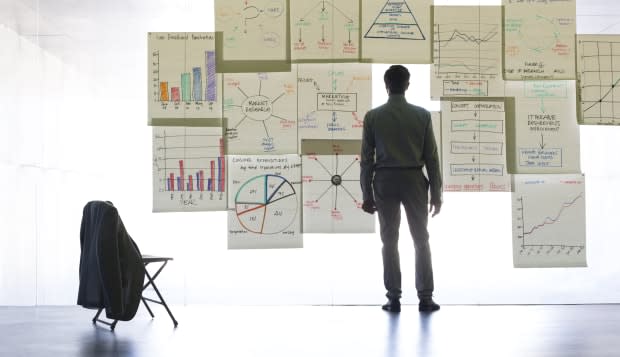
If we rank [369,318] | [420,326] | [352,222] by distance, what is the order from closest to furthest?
1. [420,326]
2. [369,318]
3. [352,222]

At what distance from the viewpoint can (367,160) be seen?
5.16 m

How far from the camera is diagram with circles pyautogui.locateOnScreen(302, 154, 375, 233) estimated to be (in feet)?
18.5

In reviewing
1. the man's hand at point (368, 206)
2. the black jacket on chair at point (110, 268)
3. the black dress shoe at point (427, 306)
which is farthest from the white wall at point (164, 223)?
the black jacket on chair at point (110, 268)

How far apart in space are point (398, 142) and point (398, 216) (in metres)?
0.46

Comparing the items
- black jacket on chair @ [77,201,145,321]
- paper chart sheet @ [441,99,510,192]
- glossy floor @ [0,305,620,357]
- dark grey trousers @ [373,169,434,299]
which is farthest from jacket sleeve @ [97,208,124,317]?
paper chart sheet @ [441,99,510,192]

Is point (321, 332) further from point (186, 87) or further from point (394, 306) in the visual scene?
point (186, 87)

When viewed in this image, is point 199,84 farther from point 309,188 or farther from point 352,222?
point 352,222

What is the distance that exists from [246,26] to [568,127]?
2.34m

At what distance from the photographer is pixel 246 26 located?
5.71m

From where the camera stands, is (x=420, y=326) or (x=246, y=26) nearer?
(x=420, y=326)

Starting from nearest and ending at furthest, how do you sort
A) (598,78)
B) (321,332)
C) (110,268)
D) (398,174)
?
(321,332) → (110,268) → (398,174) → (598,78)

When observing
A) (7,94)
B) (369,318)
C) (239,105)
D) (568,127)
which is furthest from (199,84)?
(568,127)

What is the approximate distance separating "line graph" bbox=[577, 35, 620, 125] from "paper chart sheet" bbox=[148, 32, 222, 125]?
8.27 ft

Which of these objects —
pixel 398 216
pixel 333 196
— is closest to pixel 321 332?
pixel 398 216
